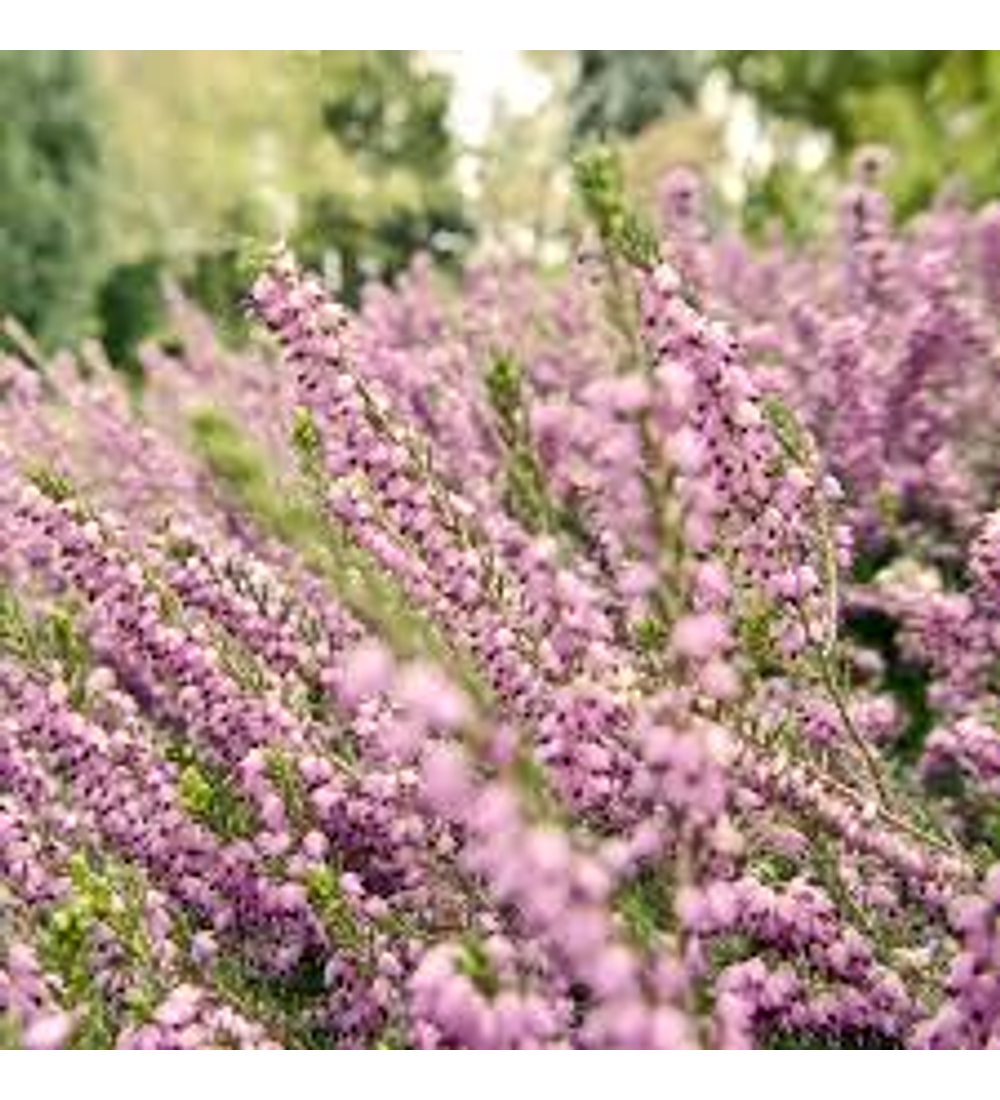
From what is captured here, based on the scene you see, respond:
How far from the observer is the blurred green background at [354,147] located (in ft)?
55.1

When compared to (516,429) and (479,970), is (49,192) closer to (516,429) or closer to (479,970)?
(516,429)

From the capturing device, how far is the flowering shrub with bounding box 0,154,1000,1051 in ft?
8.57

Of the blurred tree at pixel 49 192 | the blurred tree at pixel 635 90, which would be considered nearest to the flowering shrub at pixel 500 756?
the blurred tree at pixel 49 192

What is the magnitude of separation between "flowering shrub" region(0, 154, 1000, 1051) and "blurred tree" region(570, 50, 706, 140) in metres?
26.2

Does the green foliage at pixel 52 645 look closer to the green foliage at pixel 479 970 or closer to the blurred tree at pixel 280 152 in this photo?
the green foliage at pixel 479 970

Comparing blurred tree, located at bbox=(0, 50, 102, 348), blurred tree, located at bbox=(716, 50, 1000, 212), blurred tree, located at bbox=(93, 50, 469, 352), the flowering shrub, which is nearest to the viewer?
the flowering shrub

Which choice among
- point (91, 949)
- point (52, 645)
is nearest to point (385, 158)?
point (52, 645)

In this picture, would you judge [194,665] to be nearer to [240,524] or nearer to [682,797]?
[682,797]

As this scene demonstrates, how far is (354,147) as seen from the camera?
98.8 feet

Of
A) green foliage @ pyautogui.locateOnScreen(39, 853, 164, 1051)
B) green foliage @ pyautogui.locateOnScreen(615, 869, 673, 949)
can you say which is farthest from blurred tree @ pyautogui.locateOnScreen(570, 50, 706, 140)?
green foliage @ pyautogui.locateOnScreen(615, 869, 673, 949)

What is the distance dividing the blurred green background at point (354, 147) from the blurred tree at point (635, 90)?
35 millimetres

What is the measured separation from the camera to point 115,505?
7.25m

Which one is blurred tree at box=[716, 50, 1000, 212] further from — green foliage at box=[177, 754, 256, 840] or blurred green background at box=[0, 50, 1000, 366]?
green foliage at box=[177, 754, 256, 840]
